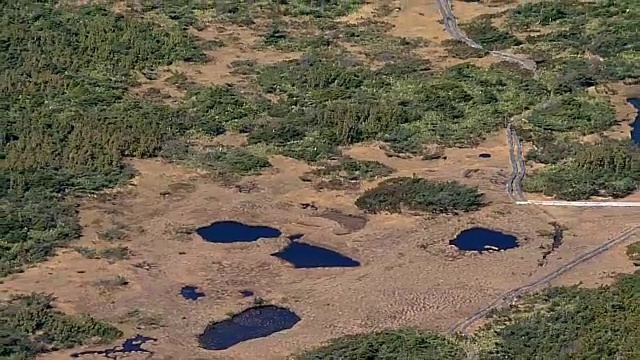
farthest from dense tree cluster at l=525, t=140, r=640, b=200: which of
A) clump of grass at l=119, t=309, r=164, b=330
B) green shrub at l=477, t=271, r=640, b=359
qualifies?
clump of grass at l=119, t=309, r=164, b=330

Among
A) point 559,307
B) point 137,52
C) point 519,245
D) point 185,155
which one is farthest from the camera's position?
point 137,52

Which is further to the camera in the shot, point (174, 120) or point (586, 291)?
point (174, 120)

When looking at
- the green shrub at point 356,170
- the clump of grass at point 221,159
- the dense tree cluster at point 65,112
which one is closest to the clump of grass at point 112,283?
the dense tree cluster at point 65,112

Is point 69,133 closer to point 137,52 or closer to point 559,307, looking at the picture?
point 137,52

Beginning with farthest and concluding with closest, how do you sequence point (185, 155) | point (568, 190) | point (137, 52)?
A: point (137, 52) → point (185, 155) → point (568, 190)

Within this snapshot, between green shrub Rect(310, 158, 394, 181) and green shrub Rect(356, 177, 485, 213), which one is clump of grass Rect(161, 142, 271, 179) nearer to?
green shrub Rect(310, 158, 394, 181)

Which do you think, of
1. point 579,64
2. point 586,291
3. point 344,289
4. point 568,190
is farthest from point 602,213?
point 579,64
